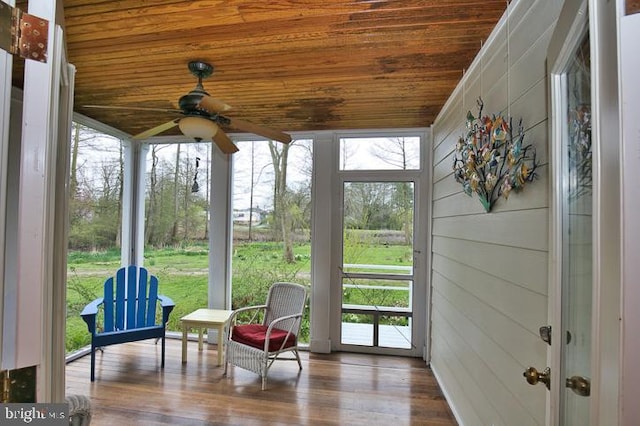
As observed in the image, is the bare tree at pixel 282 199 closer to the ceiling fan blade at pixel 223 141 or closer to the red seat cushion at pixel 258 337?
the red seat cushion at pixel 258 337

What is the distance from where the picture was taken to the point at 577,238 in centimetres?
88

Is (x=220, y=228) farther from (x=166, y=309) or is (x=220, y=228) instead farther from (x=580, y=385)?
(x=580, y=385)

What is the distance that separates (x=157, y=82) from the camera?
2482 millimetres

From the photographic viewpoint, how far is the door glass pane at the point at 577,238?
79cm

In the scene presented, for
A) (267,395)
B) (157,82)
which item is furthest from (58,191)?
(267,395)

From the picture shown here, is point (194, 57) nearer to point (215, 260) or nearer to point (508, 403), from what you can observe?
point (215, 260)

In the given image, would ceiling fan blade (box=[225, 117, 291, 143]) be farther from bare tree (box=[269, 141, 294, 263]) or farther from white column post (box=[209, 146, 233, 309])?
white column post (box=[209, 146, 233, 309])

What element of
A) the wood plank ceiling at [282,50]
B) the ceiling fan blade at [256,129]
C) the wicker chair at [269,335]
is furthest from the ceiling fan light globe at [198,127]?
the wicker chair at [269,335]

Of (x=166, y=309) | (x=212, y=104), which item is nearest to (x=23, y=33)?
(x=212, y=104)

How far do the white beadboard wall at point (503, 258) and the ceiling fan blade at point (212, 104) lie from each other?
1.50 metres

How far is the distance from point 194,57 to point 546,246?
7.31ft

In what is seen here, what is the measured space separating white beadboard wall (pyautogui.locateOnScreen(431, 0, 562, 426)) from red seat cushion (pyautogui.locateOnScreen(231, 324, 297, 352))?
145 centimetres

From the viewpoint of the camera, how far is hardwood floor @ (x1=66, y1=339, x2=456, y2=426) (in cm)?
239

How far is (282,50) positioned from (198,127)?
72cm
